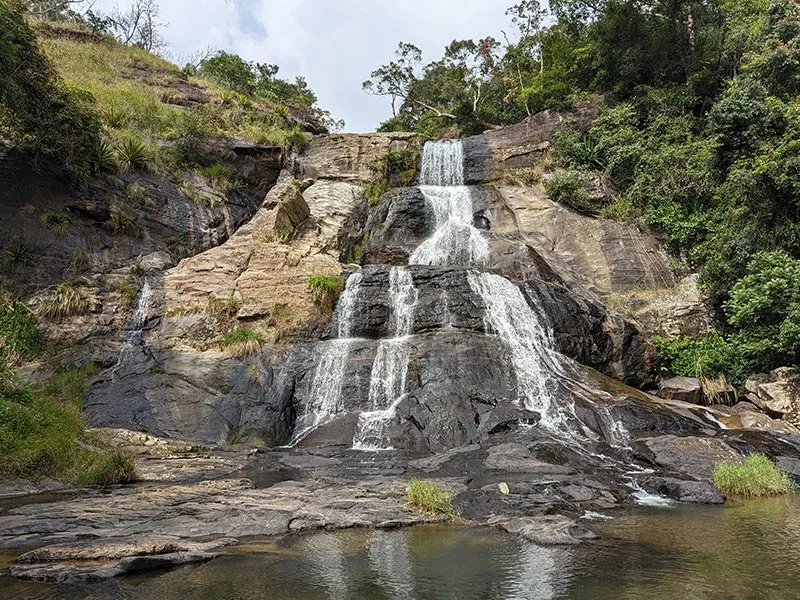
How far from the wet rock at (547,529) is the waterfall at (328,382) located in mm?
8044

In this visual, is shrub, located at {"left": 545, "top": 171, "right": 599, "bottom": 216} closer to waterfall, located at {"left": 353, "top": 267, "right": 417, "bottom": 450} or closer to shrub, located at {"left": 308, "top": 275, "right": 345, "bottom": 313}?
waterfall, located at {"left": 353, "top": 267, "right": 417, "bottom": 450}

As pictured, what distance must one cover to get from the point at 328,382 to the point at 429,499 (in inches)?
316

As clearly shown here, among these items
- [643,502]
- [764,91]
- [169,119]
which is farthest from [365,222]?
[643,502]

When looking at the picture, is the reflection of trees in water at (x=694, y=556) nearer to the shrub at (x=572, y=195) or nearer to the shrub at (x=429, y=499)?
the shrub at (x=429, y=499)

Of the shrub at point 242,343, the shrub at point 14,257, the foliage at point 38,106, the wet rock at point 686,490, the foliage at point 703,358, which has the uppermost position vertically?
the foliage at point 38,106

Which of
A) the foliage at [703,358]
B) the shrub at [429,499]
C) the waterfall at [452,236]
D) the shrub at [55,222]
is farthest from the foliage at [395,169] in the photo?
the shrub at [429,499]

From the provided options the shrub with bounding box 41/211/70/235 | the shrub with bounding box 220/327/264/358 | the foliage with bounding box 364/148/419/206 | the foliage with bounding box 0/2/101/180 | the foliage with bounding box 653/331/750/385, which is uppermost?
the foliage with bounding box 364/148/419/206

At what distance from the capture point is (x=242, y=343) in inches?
666

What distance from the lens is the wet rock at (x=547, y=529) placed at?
6.67 m

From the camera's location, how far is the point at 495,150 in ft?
101

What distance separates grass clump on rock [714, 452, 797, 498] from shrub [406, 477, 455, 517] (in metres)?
5.60

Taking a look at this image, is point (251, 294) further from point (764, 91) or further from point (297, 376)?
point (764, 91)

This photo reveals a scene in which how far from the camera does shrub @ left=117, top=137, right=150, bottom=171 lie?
2234 cm

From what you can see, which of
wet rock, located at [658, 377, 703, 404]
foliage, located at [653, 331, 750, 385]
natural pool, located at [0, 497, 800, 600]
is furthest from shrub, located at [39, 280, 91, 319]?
foliage, located at [653, 331, 750, 385]
